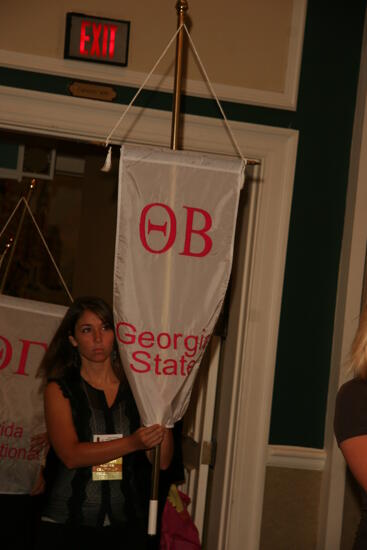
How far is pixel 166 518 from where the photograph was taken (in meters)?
2.94

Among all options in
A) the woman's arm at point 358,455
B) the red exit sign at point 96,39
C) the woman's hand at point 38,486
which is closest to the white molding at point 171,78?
the red exit sign at point 96,39

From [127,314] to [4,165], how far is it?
5.63ft

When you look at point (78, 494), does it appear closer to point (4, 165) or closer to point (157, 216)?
point (157, 216)

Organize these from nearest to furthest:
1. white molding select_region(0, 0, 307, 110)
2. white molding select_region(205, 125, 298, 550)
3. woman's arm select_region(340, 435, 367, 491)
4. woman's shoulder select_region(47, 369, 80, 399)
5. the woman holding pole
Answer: woman's arm select_region(340, 435, 367, 491)
the woman holding pole
woman's shoulder select_region(47, 369, 80, 399)
white molding select_region(0, 0, 307, 110)
white molding select_region(205, 125, 298, 550)

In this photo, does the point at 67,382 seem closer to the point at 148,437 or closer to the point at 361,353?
the point at 148,437

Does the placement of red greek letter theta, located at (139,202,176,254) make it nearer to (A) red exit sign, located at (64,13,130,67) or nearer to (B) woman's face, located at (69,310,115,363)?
(B) woman's face, located at (69,310,115,363)

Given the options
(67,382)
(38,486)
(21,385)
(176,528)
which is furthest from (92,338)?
(38,486)

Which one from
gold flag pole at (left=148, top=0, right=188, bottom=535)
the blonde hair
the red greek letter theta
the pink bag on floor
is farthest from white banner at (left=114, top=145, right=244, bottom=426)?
the blonde hair

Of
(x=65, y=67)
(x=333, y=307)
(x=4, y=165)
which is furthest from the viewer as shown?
(x=4, y=165)

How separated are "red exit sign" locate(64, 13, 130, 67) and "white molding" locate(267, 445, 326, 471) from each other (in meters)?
1.71

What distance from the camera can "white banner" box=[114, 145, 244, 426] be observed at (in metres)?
2.69

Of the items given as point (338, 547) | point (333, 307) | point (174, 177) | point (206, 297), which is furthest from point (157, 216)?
point (338, 547)

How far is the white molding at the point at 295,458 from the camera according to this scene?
3.44 metres

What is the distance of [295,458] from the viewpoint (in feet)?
11.3
